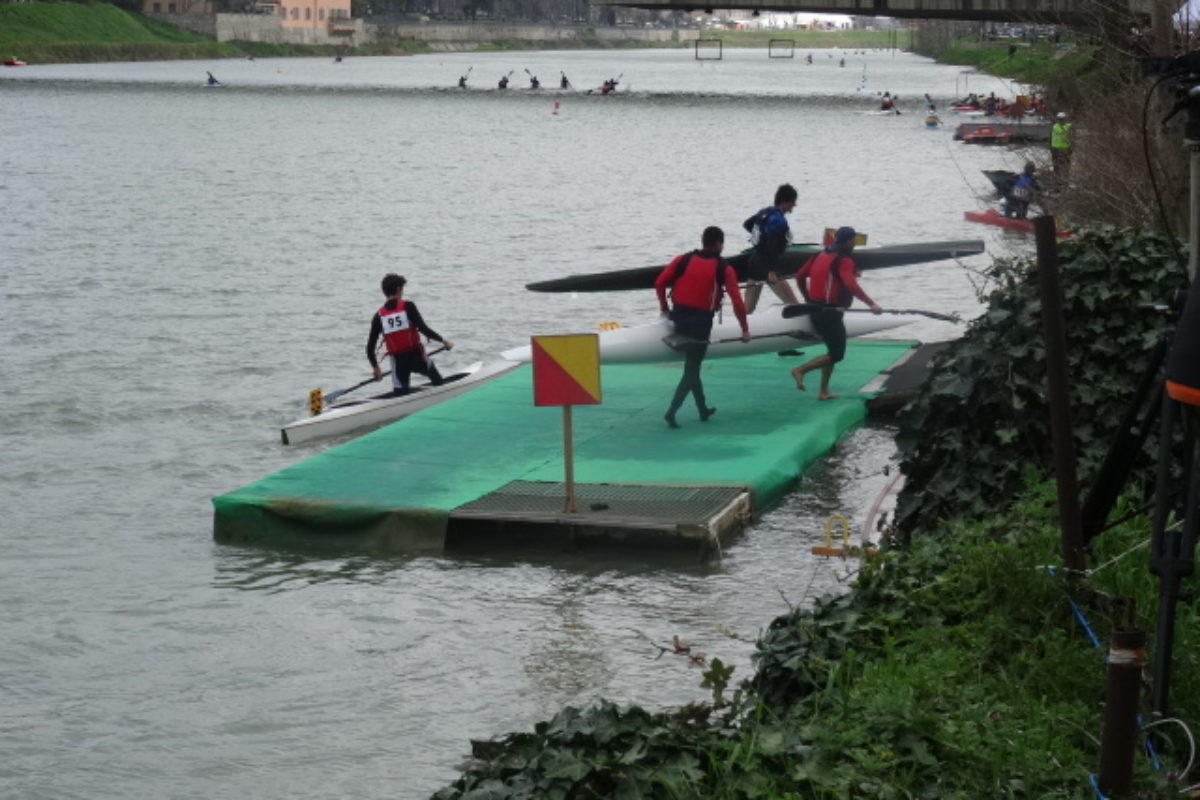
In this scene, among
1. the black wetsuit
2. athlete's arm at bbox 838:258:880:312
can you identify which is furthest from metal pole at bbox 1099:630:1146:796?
athlete's arm at bbox 838:258:880:312

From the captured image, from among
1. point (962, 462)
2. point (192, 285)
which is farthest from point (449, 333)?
point (962, 462)

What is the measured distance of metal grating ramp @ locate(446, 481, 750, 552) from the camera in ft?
45.1

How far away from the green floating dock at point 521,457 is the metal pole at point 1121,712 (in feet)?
24.8

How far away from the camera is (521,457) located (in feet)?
53.2

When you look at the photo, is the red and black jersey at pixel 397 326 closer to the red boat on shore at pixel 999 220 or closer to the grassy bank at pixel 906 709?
the grassy bank at pixel 906 709

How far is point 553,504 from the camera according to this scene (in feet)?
47.1

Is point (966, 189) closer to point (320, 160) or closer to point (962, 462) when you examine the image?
point (320, 160)

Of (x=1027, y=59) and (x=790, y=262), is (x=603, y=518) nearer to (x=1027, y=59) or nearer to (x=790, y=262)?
(x=790, y=262)

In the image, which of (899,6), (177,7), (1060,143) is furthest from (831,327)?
(177,7)

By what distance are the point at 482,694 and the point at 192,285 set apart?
79.4 feet

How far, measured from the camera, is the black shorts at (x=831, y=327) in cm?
1853

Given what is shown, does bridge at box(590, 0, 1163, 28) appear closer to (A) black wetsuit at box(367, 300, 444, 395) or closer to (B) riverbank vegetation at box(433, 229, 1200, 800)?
(A) black wetsuit at box(367, 300, 444, 395)

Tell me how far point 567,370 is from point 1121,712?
805 cm

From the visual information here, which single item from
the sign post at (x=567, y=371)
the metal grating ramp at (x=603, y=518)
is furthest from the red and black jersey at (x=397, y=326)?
the sign post at (x=567, y=371)
